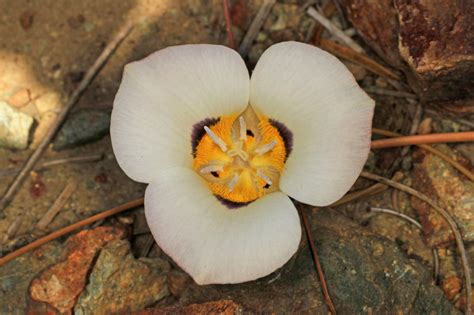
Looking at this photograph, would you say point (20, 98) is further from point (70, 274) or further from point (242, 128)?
point (242, 128)

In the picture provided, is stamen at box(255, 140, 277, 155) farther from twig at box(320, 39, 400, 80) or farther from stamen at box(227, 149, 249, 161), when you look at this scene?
twig at box(320, 39, 400, 80)

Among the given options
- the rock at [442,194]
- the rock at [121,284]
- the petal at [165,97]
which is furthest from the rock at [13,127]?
the rock at [442,194]

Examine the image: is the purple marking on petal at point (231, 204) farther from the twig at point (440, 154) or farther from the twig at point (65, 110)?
the twig at point (65, 110)

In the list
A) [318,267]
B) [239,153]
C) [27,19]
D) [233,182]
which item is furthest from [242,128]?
[27,19]

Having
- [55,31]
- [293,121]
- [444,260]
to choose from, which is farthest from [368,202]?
[55,31]

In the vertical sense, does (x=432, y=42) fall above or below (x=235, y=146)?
above

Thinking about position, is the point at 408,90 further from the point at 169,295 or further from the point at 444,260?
the point at 169,295

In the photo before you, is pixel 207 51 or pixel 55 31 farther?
pixel 55 31
